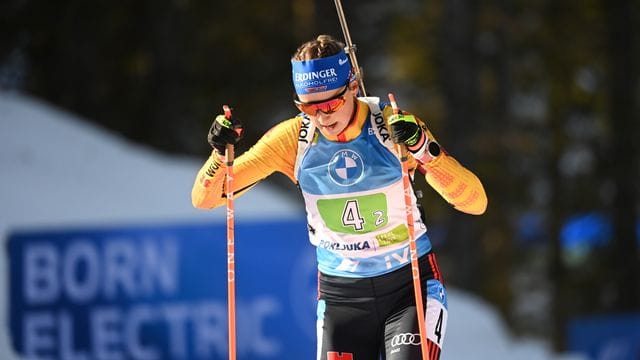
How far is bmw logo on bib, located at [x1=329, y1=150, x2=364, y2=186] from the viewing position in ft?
17.7

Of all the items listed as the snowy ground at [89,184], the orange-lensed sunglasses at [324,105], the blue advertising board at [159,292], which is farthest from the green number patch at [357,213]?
the snowy ground at [89,184]

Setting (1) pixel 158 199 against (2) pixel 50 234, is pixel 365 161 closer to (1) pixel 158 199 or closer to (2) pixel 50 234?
(2) pixel 50 234

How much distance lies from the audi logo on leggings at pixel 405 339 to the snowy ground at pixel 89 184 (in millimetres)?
4909

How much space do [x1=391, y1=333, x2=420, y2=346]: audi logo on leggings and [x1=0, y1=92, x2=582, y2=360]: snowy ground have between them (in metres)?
4.91

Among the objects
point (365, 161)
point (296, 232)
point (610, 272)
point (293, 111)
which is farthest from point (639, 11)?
point (365, 161)

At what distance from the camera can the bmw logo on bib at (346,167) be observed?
5383 mm

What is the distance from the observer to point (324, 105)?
5.27m

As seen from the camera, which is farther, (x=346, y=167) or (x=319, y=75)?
(x=346, y=167)

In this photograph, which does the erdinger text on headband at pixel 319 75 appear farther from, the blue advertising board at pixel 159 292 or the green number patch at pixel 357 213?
the blue advertising board at pixel 159 292

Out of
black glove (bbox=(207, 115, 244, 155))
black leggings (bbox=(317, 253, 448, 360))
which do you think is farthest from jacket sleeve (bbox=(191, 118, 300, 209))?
black leggings (bbox=(317, 253, 448, 360))

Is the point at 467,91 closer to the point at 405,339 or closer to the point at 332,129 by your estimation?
the point at 332,129

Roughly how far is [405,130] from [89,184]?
627 cm

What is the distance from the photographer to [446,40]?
1842 cm

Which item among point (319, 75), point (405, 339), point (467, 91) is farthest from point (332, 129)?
point (467, 91)
